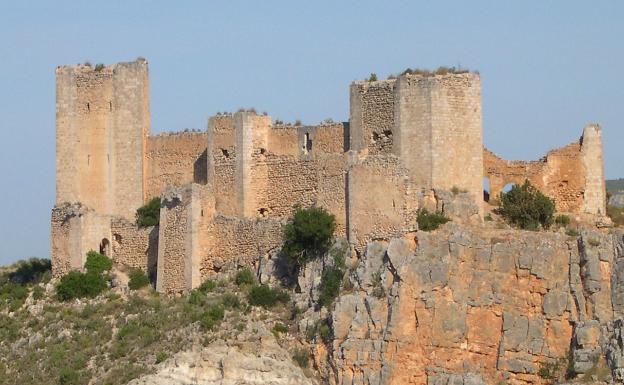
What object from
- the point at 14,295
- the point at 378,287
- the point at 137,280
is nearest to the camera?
the point at 378,287

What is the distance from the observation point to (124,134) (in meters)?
56.3

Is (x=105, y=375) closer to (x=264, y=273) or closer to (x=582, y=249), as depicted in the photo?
(x=264, y=273)

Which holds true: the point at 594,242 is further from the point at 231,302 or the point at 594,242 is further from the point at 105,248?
the point at 105,248

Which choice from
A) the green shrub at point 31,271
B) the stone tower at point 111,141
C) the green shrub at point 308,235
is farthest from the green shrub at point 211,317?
the green shrub at point 31,271

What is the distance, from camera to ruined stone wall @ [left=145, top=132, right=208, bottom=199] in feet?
183

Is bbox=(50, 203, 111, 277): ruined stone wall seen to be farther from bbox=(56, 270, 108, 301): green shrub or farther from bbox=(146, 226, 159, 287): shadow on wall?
bbox=(146, 226, 159, 287): shadow on wall

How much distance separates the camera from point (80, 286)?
53.8m

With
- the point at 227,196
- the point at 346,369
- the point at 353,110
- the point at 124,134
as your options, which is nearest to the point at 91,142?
the point at 124,134

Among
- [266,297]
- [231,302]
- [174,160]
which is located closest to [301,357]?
[266,297]

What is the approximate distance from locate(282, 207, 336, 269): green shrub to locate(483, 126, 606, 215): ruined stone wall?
179 inches

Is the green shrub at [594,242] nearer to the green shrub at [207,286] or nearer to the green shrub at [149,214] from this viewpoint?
the green shrub at [207,286]

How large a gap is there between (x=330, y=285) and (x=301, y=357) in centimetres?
192

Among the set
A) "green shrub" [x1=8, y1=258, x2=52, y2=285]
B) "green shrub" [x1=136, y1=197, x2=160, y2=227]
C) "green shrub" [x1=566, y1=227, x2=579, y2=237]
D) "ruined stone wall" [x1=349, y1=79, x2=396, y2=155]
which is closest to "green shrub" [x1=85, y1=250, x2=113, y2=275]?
"green shrub" [x1=136, y1=197, x2=160, y2=227]

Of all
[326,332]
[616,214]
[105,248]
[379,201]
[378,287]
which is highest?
[379,201]
